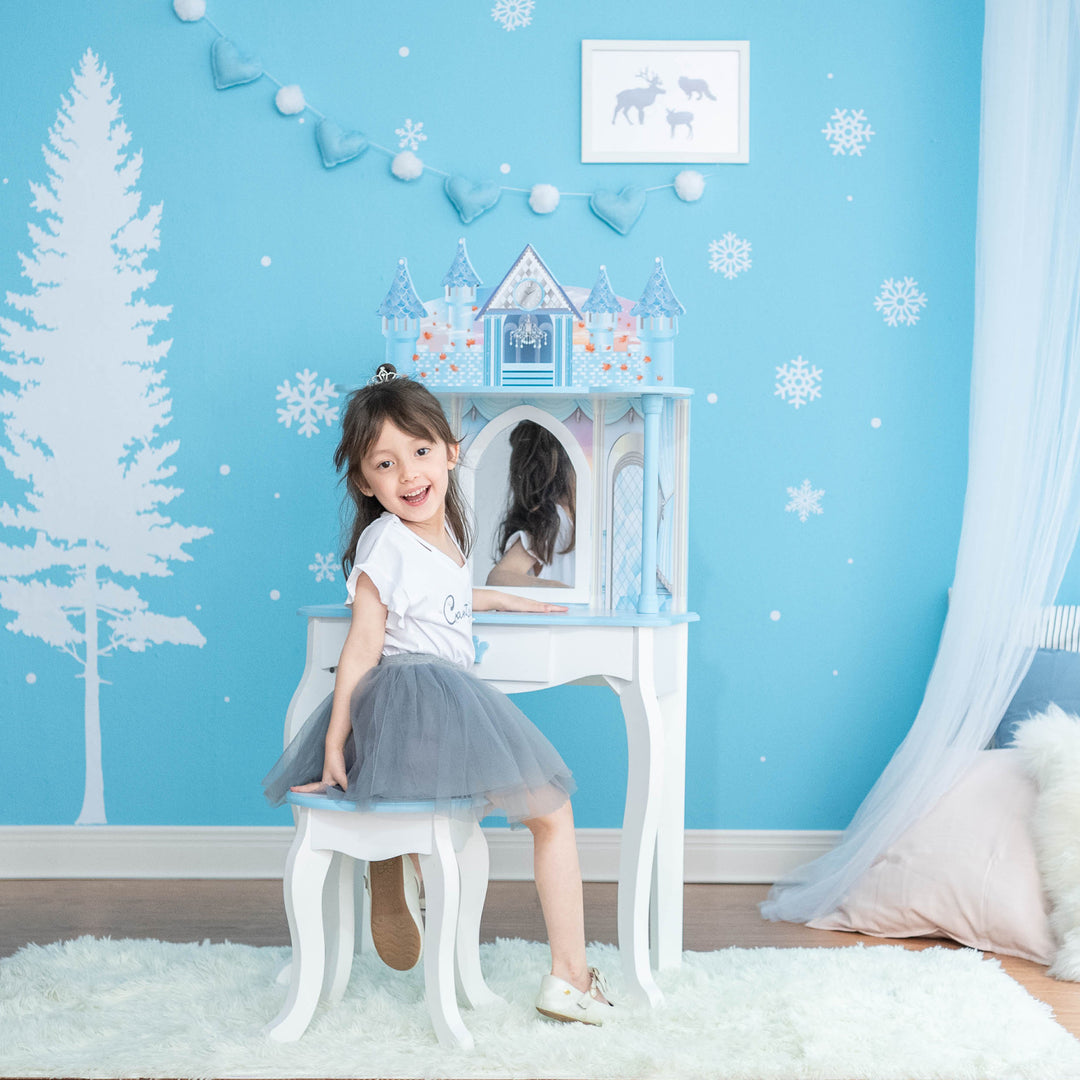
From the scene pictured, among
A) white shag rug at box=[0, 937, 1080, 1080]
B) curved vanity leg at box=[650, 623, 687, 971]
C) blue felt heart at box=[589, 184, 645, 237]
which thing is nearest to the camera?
white shag rug at box=[0, 937, 1080, 1080]

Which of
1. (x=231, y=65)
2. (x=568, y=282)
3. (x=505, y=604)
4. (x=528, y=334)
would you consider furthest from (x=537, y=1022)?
(x=231, y=65)

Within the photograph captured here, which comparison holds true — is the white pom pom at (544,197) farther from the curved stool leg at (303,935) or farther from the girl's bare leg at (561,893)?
the curved stool leg at (303,935)

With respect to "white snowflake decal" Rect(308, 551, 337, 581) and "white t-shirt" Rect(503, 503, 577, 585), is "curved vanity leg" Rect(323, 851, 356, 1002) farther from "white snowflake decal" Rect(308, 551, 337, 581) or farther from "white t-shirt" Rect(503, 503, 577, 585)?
"white snowflake decal" Rect(308, 551, 337, 581)

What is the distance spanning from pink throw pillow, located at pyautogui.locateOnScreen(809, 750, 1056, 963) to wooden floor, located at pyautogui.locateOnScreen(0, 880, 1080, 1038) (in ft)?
0.14

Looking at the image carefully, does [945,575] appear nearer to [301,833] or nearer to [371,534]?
[371,534]

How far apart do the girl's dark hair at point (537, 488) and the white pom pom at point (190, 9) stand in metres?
1.32

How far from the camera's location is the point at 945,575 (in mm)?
2609

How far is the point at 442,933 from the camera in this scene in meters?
1.59

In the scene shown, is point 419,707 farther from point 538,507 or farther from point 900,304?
point 900,304

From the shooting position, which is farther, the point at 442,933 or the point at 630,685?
the point at 630,685

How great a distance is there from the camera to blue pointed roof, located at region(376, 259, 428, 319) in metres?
2.08

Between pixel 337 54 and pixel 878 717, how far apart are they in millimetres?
1987

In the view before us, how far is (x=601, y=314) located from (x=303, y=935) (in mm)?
1189

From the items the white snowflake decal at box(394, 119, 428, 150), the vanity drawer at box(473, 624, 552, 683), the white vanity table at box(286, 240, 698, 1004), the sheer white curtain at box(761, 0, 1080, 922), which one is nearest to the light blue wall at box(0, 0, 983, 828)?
the white snowflake decal at box(394, 119, 428, 150)
